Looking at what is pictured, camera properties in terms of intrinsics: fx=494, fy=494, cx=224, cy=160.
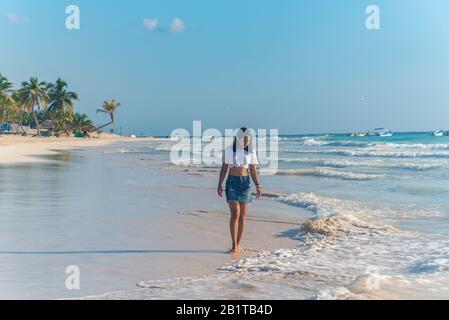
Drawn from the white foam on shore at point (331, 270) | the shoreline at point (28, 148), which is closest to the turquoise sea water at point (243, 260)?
the white foam on shore at point (331, 270)

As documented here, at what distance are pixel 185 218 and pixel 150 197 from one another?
338cm

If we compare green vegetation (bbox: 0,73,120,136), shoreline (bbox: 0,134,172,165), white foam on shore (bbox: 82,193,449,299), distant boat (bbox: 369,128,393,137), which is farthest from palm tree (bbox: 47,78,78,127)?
white foam on shore (bbox: 82,193,449,299)

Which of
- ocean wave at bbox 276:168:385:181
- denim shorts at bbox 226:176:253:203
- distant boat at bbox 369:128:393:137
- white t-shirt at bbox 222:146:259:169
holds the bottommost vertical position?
ocean wave at bbox 276:168:385:181

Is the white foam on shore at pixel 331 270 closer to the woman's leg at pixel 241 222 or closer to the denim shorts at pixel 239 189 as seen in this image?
the woman's leg at pixel 241 222

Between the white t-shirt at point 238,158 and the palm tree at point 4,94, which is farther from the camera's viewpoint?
the palm tree at point 4,94

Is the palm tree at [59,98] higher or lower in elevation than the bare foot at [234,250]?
higher

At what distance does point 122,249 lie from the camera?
6793 mm

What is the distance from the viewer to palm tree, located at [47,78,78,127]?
8569cm

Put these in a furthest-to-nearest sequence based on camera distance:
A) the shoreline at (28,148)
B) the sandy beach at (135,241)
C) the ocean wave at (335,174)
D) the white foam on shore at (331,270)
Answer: the shoreline at (28,148), the ocean wave at (335,174), the sandy beach at (135,241), the white foam on shore at (331,270)

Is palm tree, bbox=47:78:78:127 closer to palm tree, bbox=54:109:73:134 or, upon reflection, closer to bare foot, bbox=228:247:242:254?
palm tree, bbox=54:109:73:134

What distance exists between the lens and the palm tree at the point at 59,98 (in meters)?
85.7

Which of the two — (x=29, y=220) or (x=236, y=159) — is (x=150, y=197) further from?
(x=236, y=159)

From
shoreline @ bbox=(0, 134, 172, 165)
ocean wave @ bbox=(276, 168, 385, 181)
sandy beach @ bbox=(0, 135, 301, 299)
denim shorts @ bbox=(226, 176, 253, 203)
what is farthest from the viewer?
shoreline @ bbox=(0, 134, 172, 165)

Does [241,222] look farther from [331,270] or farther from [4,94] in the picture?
[4,94]
